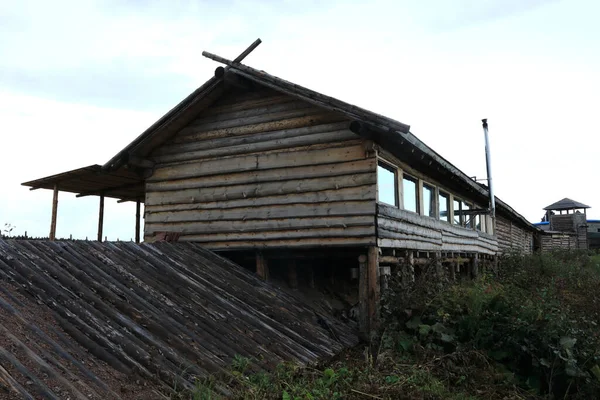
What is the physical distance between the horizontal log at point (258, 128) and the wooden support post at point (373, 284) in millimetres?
2771

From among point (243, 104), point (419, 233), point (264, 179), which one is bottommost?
point (419, 233)

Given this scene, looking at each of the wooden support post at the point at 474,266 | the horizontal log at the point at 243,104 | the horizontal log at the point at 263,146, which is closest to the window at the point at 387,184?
the horizontal log at the point at 263,146

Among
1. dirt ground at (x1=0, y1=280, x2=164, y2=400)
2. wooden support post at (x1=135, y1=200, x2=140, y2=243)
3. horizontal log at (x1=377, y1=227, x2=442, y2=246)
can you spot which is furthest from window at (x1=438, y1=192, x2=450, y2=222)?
dirt ground at (x1=0, y1=280, x2=164, y2=400)

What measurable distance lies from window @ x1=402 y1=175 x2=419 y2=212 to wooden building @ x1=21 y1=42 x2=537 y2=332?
0.13 feet

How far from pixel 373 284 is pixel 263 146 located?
3873 mm

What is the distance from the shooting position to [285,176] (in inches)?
406

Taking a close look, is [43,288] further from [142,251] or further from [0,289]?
[142,251]

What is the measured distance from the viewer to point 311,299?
35.6 ft

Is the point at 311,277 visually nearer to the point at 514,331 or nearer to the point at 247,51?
the point at 514,331

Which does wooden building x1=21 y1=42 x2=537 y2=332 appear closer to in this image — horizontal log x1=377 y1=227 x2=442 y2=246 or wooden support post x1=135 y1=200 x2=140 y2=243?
A: horizontal log x1=377 y1=227 x2=442 y2=246

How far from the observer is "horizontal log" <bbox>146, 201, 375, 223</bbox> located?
9.36 meters

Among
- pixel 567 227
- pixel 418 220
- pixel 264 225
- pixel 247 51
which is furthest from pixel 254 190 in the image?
pixel 567 227

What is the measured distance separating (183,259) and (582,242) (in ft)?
145

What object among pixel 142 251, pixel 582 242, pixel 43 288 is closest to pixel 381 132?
pixel 142 251
